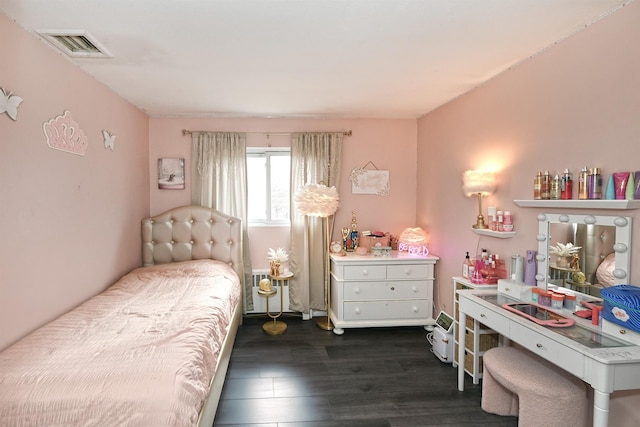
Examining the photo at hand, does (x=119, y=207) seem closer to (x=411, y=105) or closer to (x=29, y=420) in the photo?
(x=29, y=420)

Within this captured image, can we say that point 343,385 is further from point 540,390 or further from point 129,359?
point 129,359

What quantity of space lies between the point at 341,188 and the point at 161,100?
82.9 inches

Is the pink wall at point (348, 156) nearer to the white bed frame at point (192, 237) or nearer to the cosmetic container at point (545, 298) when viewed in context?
A: the white bed frame at point (192, 237)

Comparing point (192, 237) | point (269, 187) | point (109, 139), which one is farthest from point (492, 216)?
point (109, 139)

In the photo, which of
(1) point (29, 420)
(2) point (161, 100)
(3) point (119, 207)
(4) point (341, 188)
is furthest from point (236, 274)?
(1) point (29, 420)

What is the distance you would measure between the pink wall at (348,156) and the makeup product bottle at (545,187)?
6.73 feet

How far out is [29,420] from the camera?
4.51 feet

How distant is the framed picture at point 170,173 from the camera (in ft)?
13.1

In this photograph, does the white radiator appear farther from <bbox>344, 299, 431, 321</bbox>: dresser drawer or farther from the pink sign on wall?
the pink sign on wall

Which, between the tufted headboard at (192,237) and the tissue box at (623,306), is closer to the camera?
the tissue box at (623,306)

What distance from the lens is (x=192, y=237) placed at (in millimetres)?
3824

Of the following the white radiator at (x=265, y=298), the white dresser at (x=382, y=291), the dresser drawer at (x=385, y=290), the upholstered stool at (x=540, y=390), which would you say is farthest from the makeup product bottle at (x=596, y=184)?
the white radiator at (x=265, y=298)

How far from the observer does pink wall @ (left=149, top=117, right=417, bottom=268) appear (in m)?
4.01

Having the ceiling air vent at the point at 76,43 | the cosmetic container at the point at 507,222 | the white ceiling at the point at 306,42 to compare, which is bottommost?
the cosmetic container at the point at 507,222
